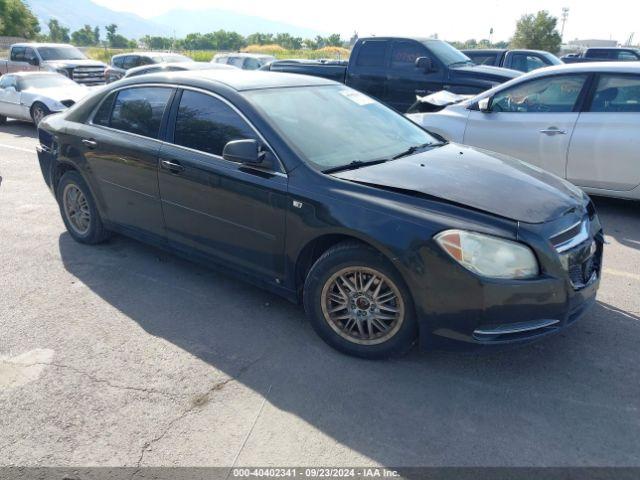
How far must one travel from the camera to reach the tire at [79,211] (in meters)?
5.00

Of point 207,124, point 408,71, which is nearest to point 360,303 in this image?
point 207,124

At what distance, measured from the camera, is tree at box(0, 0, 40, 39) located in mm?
45562

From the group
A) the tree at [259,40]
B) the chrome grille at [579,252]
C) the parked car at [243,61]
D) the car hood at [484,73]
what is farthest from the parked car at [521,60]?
the tree at [259,40]

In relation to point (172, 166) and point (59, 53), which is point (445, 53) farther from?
point (59, 53)

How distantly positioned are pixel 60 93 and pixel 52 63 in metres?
6.48

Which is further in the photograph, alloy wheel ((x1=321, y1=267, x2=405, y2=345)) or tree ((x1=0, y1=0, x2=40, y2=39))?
tree ((x1=0, y1=0, x2=40, y2=39))

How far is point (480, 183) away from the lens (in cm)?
340

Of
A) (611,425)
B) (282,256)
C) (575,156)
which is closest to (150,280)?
(282,256)

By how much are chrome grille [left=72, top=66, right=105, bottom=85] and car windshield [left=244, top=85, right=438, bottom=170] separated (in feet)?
52.5

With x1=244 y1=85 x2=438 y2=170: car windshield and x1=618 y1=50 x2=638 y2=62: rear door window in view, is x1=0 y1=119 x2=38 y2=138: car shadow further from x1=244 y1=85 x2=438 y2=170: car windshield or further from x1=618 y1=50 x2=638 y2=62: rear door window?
x1=618 y1=50 x2=638 y2=62: rear door window

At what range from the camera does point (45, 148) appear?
5297 millimetres

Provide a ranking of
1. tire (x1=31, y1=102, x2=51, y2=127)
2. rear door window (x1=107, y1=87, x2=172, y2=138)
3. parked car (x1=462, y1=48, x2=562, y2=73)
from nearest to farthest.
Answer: rear door window (x1=107, y1=87, x2=172, y2=138)
tire (x1=31, y1=102, x2=51, y2=127)
parked car (x1=462, y1=48, x2=562, y2=73)

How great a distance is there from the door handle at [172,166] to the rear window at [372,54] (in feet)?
23.2

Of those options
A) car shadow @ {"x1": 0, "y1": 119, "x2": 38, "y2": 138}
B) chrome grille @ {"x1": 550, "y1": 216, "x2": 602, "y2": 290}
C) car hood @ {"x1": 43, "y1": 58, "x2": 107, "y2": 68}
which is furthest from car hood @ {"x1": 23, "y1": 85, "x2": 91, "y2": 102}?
chrome grille @ {"x1": 550, "y1": 216, "x2": 602, "y2": 290}
